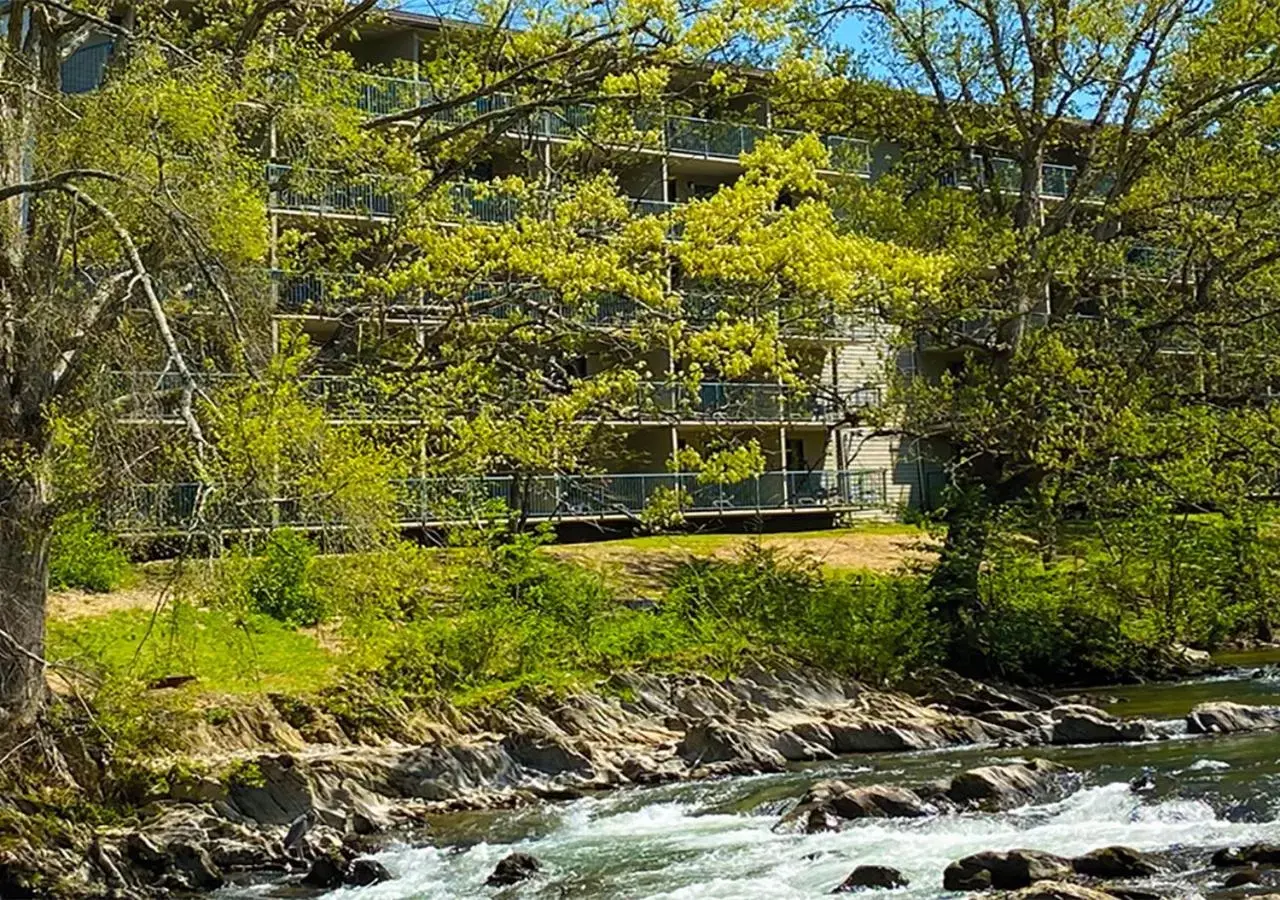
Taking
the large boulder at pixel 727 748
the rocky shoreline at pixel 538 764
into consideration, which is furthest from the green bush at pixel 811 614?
the large boulder at pixel 727 748

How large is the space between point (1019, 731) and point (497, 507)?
790cm

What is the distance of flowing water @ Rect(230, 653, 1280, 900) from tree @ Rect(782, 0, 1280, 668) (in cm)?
729

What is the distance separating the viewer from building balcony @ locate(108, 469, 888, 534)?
14.8 meters

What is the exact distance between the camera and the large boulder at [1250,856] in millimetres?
13281

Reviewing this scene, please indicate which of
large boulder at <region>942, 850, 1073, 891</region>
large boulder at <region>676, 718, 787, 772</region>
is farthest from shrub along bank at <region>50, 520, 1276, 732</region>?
large boulder at <region>942, 850, 1073, 891</region>

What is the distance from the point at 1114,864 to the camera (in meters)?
13.4

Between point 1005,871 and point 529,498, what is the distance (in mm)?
19903

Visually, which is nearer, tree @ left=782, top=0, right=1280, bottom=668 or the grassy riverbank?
the grassy riverbank

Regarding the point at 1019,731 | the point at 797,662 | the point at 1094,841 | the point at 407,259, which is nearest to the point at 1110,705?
the point at 1019,731

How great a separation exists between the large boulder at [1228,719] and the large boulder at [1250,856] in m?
7.39

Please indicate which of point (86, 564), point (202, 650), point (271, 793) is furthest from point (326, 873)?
point (86, 564)

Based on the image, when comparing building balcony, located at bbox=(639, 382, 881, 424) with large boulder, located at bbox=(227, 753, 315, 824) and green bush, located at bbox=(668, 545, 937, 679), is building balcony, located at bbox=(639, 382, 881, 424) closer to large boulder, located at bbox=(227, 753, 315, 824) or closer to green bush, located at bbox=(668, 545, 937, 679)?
green bush, located at bbox=(668, 545, 937, 679)

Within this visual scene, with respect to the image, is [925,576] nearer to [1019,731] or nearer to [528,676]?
[1019,731]

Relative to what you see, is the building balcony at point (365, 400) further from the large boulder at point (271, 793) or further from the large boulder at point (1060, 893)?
the large boulder at point (1060, 893)
